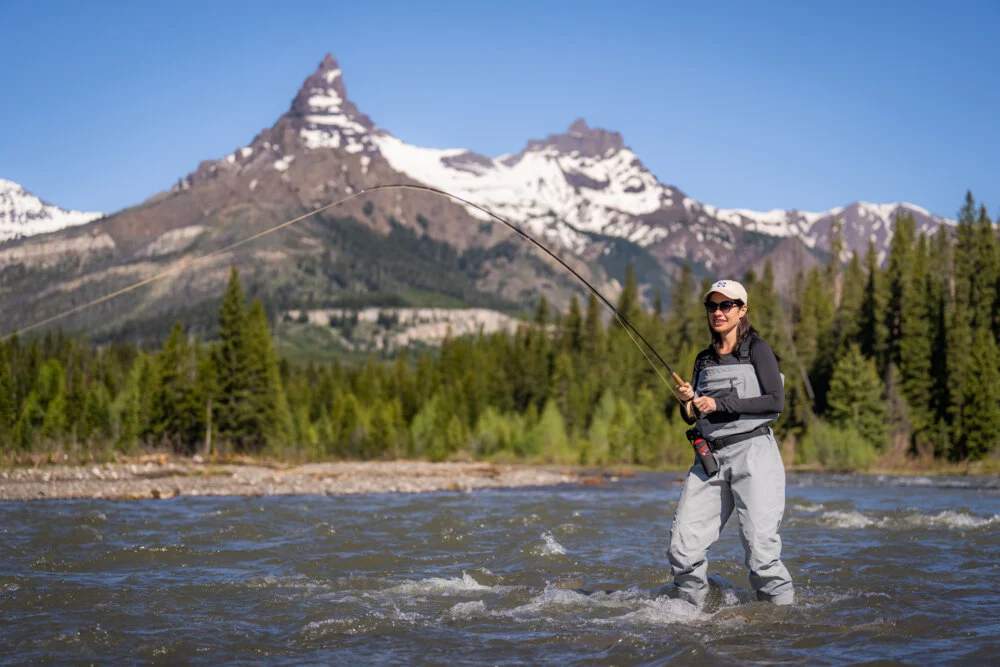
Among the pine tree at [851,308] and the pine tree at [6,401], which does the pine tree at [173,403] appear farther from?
the pine tree at [851,308]

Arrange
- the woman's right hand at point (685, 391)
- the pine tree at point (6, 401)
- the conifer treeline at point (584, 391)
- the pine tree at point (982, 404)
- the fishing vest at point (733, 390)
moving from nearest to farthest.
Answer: the woman's right hand at point (685, 391), the fishing vest at point (733, 390), the pine tree at point (982, 404), the conifer treeline at point (584, 391), the pine tree at point (6, 401)

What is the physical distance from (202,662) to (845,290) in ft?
310

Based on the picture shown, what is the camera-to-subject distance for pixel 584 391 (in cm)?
8338

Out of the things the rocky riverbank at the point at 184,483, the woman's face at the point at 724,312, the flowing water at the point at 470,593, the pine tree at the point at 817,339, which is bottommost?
the rocky riverbank at the point at 184,483

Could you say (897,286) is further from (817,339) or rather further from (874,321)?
(817,339)

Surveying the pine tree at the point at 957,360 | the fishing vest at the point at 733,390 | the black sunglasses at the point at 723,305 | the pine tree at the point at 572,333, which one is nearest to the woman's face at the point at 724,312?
the black sunglasses at the point at 723,305

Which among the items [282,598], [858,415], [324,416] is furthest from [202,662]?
[324,416]

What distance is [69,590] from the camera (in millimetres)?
9992

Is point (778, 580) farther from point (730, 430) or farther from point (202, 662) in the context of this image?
point (202, 662)

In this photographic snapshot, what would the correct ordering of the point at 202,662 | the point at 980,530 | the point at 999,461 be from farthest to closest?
the point at 999,461 < the point at 980,530 < the point at 202,662

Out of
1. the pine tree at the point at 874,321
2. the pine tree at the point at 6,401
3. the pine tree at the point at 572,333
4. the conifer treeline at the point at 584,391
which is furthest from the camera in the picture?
the pine tree at the point at 572,333

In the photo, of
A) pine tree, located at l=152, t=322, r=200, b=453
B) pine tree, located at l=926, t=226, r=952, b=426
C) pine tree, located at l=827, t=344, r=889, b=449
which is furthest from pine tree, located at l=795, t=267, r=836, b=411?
pine tree, located at l=152, t=322, r=200, b=453

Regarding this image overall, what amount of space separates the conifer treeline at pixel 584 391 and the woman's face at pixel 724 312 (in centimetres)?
4831

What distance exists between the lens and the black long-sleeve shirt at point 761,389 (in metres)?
7.79
